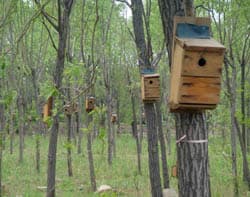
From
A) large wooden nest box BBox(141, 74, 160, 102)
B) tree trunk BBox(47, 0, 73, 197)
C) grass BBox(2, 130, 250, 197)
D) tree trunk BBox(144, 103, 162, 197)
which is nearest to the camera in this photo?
tree trunk BBox(47, 0, 73, 197)

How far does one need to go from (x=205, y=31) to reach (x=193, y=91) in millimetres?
483

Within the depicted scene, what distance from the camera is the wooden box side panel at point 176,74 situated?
3012 millimetres

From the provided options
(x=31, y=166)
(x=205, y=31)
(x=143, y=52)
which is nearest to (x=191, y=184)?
(x=205, y=31)

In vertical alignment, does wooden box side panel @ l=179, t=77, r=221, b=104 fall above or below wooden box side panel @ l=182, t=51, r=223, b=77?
below

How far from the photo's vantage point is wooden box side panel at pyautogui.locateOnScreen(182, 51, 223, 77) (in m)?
2.97

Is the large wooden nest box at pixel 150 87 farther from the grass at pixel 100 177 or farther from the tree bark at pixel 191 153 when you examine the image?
the tree bark at pixel 191 153

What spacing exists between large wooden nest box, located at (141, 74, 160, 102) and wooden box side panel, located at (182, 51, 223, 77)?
290 cm

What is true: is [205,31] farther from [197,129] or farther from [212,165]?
[212,165]

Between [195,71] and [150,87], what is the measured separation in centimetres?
305

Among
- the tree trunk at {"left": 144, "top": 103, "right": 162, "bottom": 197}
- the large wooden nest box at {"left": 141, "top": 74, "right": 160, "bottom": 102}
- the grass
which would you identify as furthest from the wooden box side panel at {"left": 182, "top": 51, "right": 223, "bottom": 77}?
the grass

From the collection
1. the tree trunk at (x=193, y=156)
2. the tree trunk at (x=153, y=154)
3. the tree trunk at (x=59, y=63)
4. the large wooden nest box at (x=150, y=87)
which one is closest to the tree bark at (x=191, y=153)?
the tree trunk at (x=193, y=156)

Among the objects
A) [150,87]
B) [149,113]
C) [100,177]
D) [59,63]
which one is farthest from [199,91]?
[100,177]

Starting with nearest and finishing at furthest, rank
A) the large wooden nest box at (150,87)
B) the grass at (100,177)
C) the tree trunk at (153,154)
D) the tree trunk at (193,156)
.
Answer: the tree trunk at (193,156) → the large wooden nest box at (150,87) → the tree trunk at (153,154) → the grass at (100,177)

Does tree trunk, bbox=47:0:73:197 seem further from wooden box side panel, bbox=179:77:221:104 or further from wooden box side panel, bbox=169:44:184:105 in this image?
wooden box side panel, bbox=179:77:221:104
